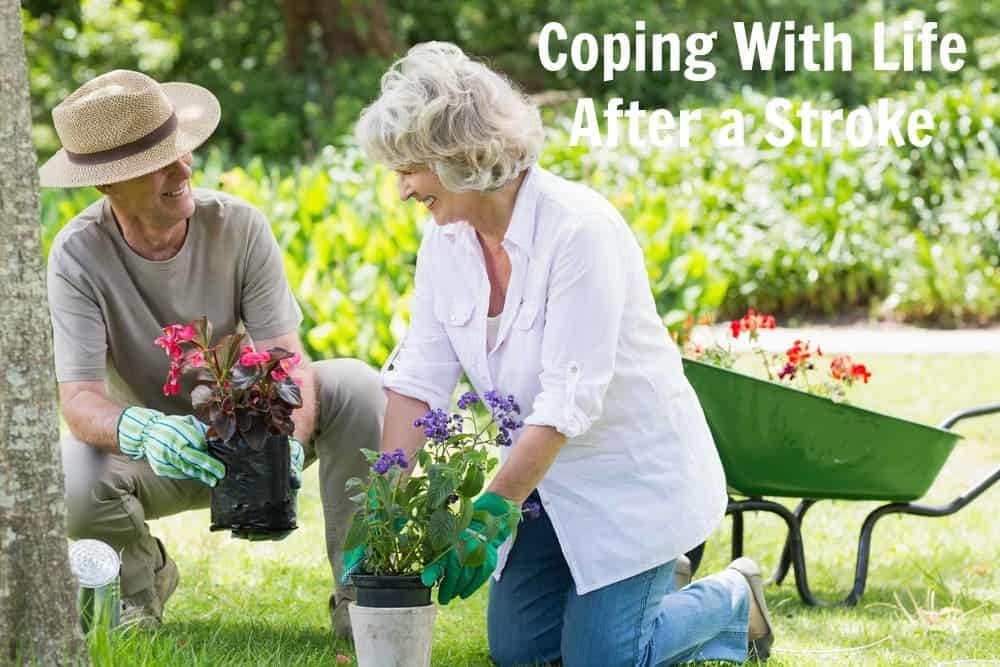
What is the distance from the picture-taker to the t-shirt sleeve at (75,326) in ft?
10.6

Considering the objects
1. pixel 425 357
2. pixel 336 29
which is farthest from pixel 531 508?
pixel 336 29

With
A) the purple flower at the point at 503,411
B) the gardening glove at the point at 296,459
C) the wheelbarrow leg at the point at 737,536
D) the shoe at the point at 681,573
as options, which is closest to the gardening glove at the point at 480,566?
the purple flower at the point at 503,411

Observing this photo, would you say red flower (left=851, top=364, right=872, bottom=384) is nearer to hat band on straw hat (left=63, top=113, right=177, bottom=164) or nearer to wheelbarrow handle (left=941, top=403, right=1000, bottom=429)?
wheelbarrow handle (left=941, top=403, right=1000, bottom=429)

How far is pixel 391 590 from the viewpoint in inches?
106

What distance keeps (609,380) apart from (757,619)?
75 centimetres

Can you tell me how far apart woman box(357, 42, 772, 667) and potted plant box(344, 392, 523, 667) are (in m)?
0.06

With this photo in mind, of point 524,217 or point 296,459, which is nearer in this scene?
point 524,217

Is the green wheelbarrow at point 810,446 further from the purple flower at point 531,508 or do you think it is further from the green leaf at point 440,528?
the green leaf at point 440,528

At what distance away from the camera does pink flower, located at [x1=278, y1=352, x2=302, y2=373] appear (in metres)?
3.01

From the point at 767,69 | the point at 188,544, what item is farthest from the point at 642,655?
the point at 767,69

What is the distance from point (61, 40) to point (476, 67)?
38.3 feet

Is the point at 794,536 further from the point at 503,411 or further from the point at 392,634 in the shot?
the point at 392,634

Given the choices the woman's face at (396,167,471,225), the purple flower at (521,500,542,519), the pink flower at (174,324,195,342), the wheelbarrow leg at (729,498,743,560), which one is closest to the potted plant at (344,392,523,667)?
the purple flower at (521,500,542,519)

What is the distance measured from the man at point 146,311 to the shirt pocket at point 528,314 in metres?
0.55
